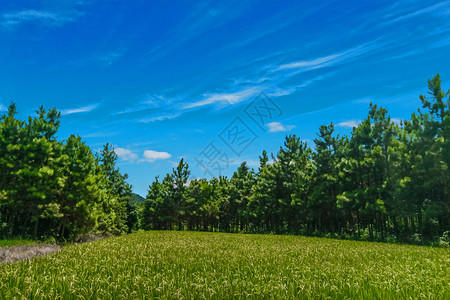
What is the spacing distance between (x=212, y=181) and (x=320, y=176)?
3943cm

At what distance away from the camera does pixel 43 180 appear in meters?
26.1

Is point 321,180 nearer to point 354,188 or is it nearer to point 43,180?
point 354,188

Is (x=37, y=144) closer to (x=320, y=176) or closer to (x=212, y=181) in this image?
(x=320, y=176)

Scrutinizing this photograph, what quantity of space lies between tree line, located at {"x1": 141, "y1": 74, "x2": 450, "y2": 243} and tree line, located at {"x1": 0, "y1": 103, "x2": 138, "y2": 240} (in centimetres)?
2738

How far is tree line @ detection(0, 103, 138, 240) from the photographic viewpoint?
24531mm

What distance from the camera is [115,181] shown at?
53.5 metres

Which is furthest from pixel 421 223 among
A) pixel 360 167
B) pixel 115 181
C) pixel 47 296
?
pixel 115 181

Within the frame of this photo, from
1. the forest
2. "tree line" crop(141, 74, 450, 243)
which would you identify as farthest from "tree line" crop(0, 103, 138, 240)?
"tree line" crop(141, 74, 450, 243)

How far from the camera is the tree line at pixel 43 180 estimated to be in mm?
24531

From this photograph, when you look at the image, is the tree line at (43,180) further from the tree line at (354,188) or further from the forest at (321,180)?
the tree line at (354,188)

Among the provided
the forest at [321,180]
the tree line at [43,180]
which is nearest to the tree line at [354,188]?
the forest at [321,180]

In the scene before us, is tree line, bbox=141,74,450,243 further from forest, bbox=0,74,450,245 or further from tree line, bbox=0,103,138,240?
tree line, bbox=0,103,138,240

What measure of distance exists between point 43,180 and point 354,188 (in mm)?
34255

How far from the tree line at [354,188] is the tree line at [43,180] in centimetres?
2738
